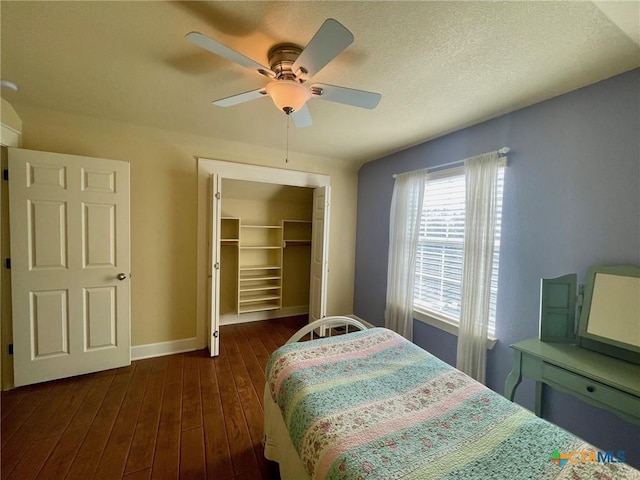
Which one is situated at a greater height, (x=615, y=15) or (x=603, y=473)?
(x=615, y=15)

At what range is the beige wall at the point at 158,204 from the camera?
251 cm

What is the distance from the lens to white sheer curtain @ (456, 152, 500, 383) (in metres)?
2.12

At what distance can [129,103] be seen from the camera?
213 centimetres

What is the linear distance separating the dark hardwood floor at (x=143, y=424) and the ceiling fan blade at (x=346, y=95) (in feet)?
7.42

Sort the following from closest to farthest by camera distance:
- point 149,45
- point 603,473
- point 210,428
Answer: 1. point 603,473
2. point 149,45
3. point 210,428

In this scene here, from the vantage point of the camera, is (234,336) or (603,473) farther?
(234,336)

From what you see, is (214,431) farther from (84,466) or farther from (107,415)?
(107,415)

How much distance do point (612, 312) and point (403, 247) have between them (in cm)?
169

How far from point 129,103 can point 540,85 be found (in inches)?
120

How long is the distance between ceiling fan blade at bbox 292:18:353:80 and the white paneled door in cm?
216

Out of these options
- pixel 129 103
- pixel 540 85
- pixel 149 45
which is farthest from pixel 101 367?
pixel 540 85

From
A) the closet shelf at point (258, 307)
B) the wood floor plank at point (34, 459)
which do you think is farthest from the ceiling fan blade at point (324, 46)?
the closet shelf at point (258, 307)

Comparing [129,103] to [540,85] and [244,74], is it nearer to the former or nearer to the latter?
[244,74]

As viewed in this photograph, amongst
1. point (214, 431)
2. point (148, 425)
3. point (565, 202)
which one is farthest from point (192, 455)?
point (565, 202)
